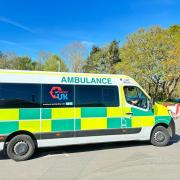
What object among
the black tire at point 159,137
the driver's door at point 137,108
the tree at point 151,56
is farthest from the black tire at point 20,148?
the tree at point 151,56

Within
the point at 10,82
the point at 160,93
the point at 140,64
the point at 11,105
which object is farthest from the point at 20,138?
the point at 160,93

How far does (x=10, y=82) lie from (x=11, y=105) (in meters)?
0.58

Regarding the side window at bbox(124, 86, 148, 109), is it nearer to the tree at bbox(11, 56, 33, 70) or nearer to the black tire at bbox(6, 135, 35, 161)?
the black tire at bbox(6, 135, 35, 161)

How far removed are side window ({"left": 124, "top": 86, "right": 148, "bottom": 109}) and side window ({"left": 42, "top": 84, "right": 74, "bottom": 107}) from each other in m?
1.79

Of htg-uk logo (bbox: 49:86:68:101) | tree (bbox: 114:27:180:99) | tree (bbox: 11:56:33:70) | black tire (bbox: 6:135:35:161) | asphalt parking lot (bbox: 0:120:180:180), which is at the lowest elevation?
asphalt parking lot (bbox: 0:120:180:180)

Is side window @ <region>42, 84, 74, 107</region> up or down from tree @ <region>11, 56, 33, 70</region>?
down

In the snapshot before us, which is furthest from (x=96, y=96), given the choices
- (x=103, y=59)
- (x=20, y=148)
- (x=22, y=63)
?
(x=22, y=63)

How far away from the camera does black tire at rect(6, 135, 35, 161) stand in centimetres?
651

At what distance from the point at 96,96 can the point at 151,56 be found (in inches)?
841

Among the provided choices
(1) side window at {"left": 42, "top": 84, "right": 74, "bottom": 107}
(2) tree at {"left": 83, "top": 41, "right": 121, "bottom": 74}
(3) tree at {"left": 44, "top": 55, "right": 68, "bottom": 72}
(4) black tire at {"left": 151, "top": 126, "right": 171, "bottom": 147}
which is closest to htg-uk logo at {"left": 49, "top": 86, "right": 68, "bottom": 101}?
(1) side window at {"left": 42, "top": 84, "right": 74, "bottom": 107}

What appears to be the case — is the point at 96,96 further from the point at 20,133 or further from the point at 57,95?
the point at 20,133

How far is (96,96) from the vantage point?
736 centimetres

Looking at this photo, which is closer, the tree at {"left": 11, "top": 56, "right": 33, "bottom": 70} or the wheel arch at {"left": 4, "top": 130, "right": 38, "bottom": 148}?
the wheel arch at {"left": 4, "top": 130, "right": 38, "bottom": 148}

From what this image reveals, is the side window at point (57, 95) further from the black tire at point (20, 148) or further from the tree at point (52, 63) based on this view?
the tree at point (52, 63)
